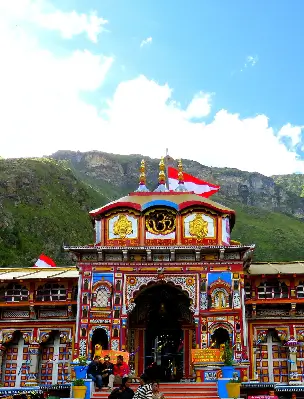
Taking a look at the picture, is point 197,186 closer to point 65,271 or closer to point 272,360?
point 65,271

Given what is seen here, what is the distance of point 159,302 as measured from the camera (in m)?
27.2

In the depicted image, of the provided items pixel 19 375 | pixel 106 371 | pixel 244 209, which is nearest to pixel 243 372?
pixel 106 371

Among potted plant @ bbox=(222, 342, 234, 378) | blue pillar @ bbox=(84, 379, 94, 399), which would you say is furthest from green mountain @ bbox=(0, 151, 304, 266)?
potted plant @ bbox=(222, 342, 234, 378)

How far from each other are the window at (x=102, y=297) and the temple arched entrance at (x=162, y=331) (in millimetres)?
1700

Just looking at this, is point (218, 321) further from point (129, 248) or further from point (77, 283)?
point (77, 283)

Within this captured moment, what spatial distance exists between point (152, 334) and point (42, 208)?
82.0 metres

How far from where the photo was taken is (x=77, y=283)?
→ 27.2m

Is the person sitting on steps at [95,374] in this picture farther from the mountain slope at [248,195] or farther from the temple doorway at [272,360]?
the mountain slope at [248,195]

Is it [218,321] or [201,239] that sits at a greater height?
[201,239]

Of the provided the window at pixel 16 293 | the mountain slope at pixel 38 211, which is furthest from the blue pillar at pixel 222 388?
the mountain slope at pixel 38 211

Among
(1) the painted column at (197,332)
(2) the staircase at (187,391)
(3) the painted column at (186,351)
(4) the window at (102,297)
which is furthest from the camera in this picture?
(3) the painted column at (186,351)

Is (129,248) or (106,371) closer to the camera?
(106,371)

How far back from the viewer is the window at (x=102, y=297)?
2512 cm

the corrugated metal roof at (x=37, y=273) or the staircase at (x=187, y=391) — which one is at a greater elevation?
the corrugated metal roof at (x=37, y=273)
